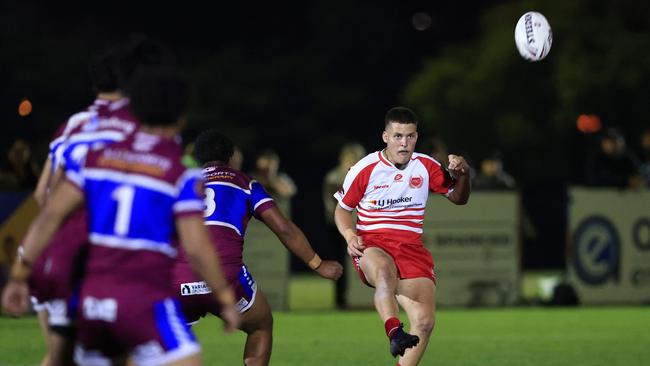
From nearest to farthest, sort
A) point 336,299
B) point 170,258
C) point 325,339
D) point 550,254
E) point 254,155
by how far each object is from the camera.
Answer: point 170,258
point 325,339
point 336,299
point 550,254
point 254,155

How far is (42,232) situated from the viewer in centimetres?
662

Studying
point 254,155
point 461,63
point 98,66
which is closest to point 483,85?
point 461,63

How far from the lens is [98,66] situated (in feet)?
25.9

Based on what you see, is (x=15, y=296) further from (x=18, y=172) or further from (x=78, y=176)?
(x=18, y=172)

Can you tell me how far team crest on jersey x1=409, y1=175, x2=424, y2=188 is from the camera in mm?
11070

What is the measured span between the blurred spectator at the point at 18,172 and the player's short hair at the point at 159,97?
1291 centimetres

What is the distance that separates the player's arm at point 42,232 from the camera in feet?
21.6

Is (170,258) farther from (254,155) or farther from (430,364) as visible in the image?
(254,155)

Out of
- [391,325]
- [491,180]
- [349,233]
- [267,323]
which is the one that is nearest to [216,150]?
[267,323]

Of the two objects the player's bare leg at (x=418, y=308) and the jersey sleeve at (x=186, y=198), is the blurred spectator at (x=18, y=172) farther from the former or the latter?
the jersey sleeve at (x=186, y=198)

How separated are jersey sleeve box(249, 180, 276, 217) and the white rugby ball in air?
4.32m

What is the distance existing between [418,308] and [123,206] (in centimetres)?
455

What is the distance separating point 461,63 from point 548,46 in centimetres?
3183

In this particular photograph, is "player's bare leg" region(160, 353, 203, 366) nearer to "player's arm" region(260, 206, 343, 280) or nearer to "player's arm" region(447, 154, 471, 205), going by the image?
"player's arm" region(260, 206, 343, 280)
